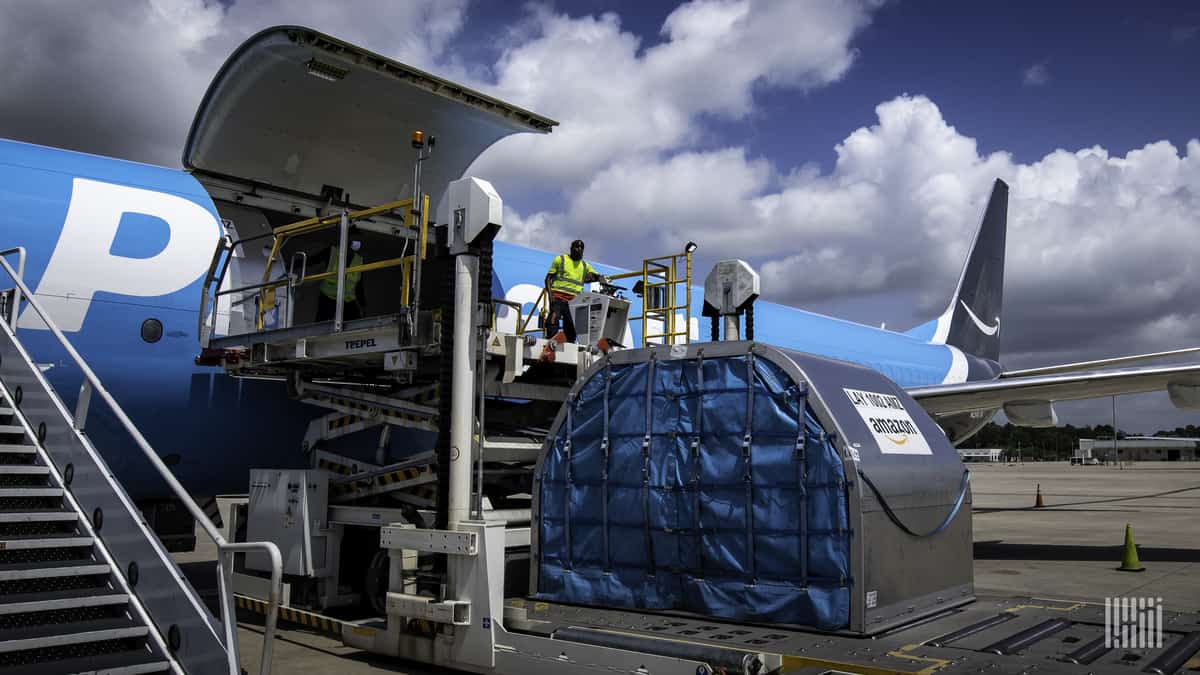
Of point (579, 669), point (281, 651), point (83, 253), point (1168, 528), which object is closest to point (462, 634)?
point (579, 669)

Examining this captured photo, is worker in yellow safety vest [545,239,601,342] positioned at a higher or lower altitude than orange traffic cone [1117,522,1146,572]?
higher

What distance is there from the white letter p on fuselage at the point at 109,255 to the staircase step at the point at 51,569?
392 cm

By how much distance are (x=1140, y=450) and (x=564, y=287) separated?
175m

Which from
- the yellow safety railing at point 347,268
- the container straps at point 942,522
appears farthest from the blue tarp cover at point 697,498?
the yellow safety railing at point 347,268

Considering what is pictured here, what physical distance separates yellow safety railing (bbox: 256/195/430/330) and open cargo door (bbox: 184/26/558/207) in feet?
3.38

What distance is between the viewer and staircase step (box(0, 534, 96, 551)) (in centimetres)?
539

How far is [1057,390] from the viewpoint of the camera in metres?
14.0

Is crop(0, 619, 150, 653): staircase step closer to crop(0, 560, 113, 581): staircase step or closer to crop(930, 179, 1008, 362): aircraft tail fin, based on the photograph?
crop(0, 560, 113, 581): staircase step

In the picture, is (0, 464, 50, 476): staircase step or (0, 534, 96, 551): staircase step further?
(0, 464, 50, 476): staircase step

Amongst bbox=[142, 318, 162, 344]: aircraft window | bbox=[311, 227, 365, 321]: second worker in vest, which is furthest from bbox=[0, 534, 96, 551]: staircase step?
bbox=[311, 227, 365, 321]: second worker in vest

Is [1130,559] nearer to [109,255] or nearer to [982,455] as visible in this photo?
[109,255]

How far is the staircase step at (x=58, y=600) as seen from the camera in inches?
197

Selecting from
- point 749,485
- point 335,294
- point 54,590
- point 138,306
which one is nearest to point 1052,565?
point 749,485

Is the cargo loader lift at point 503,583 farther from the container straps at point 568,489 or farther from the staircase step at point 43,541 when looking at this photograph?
the staircase step at point 43,541
